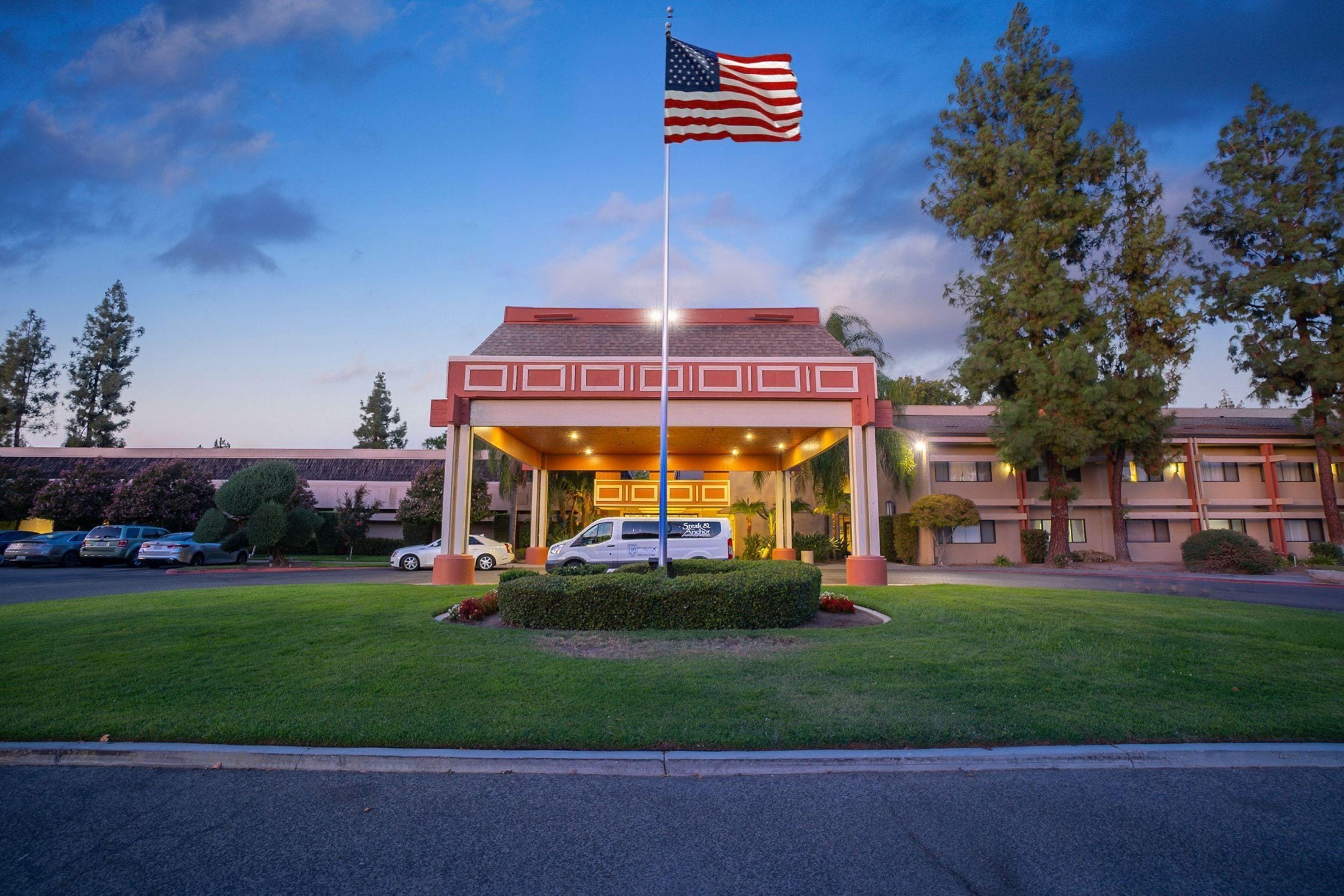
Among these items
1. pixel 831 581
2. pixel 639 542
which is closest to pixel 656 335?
pixel 639 542

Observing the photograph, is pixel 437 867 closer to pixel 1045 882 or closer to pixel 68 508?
pixel 1045 882

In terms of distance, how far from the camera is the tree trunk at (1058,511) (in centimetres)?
2791

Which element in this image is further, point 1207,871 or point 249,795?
point 249,795

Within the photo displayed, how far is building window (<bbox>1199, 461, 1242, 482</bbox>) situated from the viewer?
30594 mm

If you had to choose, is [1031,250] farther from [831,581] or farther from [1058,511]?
[831,581]

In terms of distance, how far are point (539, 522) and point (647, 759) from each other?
70.2ft

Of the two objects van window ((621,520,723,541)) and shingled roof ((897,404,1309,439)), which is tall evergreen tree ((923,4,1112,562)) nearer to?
shingled roof ((897,404,1309,439))

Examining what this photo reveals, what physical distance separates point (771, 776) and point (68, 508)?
39.2 metres

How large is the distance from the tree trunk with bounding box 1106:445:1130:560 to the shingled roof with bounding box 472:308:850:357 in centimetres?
1630

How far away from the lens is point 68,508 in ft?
104

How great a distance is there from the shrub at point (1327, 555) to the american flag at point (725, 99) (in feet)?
90.5

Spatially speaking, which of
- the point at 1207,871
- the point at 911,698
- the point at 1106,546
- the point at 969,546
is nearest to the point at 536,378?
the point at 911,698

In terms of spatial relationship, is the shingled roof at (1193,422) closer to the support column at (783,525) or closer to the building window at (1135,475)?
the building window at (1135,475)

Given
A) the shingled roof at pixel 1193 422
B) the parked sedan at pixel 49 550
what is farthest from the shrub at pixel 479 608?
the parked sedan at pixel 49 550
